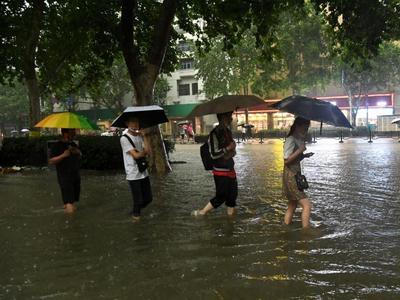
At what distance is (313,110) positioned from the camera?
6051 mm

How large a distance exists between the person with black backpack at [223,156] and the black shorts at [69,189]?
2.53 meters

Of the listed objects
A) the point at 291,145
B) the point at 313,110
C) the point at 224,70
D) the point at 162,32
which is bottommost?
the point at 291,145

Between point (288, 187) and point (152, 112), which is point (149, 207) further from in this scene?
point (288, 187)

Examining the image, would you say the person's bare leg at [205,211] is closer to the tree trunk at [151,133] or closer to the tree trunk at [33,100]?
the tree trunk at [151,133]

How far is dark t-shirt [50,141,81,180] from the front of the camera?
26.6ft

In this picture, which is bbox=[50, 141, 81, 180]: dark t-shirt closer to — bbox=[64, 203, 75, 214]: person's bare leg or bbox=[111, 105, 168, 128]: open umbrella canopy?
bbox=[64, 203, 75, 214]: person's bare leg

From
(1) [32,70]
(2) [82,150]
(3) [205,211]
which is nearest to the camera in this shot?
(3) [205,211]

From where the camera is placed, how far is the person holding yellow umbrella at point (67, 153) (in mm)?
8007

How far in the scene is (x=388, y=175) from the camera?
1314 centimetres

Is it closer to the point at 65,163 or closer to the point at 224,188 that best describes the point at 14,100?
the point at 65,163

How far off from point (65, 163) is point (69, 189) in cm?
45

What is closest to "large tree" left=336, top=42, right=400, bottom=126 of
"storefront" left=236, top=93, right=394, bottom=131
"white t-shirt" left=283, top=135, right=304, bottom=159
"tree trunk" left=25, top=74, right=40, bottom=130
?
"storefront" left=236, top=93, right=394, bottom=131

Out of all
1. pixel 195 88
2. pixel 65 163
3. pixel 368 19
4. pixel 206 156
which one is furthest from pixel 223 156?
pixel 195 88

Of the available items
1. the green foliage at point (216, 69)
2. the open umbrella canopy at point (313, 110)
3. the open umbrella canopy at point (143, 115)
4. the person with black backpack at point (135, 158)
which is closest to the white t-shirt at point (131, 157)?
the person with black backpack at point (135, 158)
